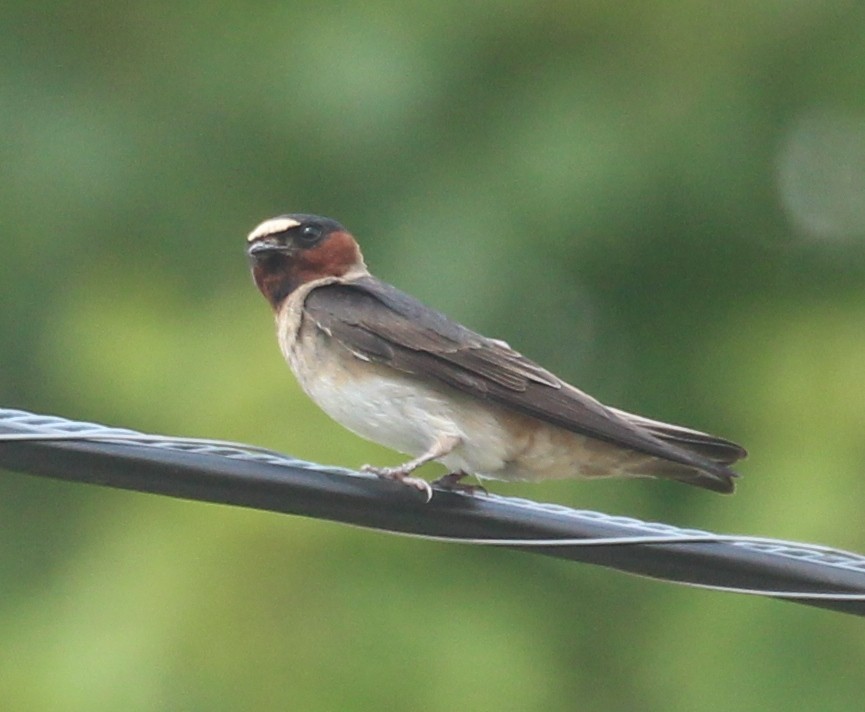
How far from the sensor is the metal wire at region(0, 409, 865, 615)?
10.9 ft

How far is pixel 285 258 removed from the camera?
5332mm

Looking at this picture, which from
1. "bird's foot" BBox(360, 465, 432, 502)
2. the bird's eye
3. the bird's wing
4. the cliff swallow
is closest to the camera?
"bird's foot" BBox(360, 465, 432, 502)

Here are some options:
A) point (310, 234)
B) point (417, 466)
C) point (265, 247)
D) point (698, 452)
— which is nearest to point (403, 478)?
point (417, 466)

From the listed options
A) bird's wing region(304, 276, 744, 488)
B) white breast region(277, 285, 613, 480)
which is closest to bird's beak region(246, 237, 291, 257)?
bird's wing region(304, 276, 744, 488)

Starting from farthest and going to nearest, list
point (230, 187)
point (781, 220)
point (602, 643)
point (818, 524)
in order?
1. point (230, 187)
2. point (781, 220)
3. point (602, 643)
4. point (818, 524)

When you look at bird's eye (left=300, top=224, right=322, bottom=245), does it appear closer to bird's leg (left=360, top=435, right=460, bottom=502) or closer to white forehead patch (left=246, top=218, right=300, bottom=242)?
white forehead patch (left=246, top=218, right=300, bottom=242)

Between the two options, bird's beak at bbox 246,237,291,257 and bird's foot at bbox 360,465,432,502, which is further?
bird's beak at bbox 246,237,291,257

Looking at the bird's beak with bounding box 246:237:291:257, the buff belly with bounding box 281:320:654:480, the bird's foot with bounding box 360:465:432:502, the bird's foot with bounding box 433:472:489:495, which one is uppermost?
the bird's beak with bounding box 246:237:291:257

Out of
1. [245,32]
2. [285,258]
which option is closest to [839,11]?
[245,32]

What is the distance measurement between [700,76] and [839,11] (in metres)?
0.66

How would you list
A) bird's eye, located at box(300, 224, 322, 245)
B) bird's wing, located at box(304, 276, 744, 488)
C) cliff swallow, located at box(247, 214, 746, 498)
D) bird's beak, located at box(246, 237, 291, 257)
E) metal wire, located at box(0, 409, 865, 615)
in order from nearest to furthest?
metal wire, located at box(0, 409, 865, 615) < bird's wing, located at box(304, 276, 744, 488) < cliff swallow, located at box(247, 214, 746, 498) < bird's beak, located at box(246, 237, 291, 257) < bird's eye, located at box(300, 224, 322, 245)

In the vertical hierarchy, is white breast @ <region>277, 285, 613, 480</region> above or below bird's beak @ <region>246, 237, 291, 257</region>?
below

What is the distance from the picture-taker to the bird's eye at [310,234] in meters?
5.39

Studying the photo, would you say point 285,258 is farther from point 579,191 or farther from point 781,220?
point 781,220
